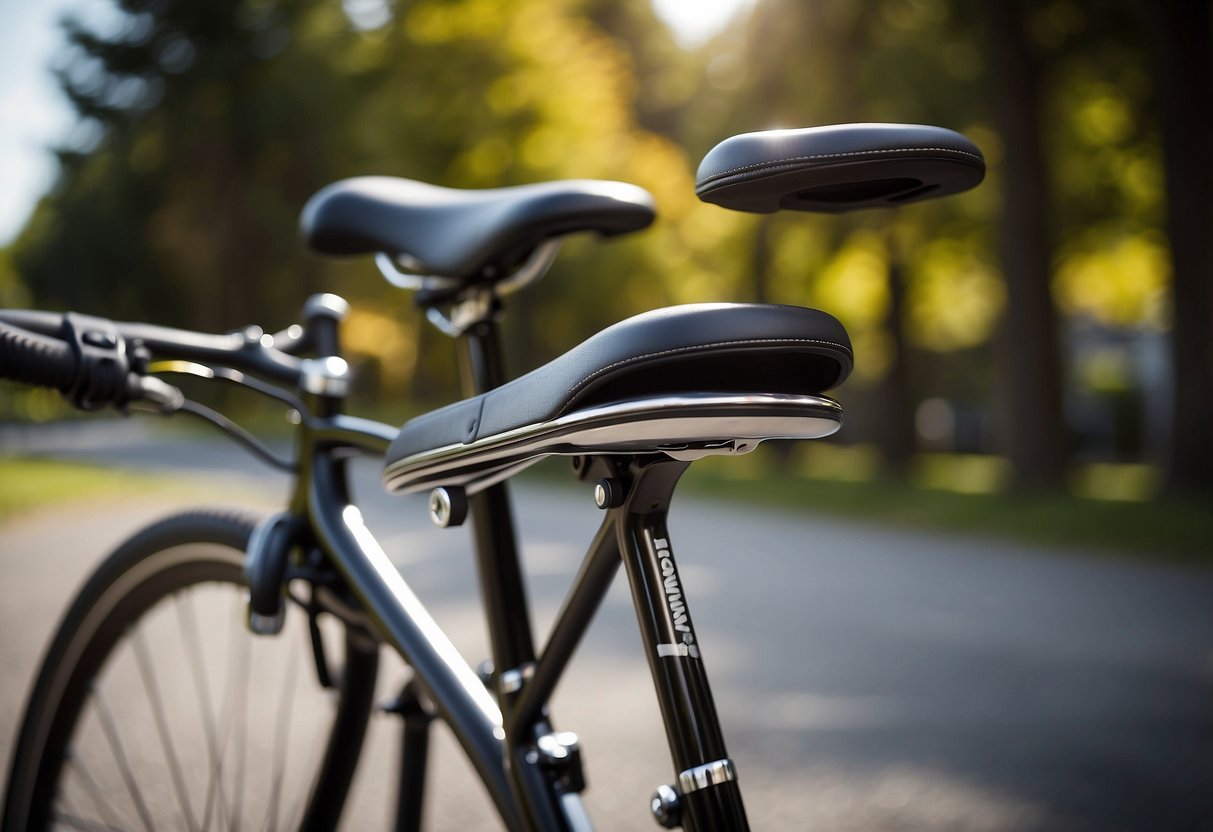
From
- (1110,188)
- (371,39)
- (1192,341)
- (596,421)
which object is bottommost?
(596,421)

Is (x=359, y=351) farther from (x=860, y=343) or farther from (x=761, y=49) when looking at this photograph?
(x=761, y=49)

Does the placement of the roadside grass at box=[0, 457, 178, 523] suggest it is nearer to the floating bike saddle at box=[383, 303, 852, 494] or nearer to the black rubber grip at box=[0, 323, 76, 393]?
the black rubber grip at box=[0, 323, 76, 393]

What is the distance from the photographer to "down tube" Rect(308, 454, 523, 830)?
1448mm

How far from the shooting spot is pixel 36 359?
1.46 metres

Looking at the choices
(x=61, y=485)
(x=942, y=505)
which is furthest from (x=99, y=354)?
(x=61, y=485)

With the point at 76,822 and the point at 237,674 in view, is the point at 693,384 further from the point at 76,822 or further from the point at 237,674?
the point at 237,674

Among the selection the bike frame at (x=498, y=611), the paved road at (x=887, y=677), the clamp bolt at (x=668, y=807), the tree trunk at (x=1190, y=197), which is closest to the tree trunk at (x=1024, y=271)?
the tree trunk at (x=1190, y=197)

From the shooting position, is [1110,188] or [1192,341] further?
[1110,188]

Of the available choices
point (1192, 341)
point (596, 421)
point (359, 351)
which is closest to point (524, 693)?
point (596, 421)

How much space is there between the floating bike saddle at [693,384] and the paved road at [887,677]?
2338 millimetres

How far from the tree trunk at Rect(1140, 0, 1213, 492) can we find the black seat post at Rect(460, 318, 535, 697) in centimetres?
1045

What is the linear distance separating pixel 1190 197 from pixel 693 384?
11.2 m

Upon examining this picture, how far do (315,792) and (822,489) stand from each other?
981 centimetres

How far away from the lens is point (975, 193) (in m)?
15.4
